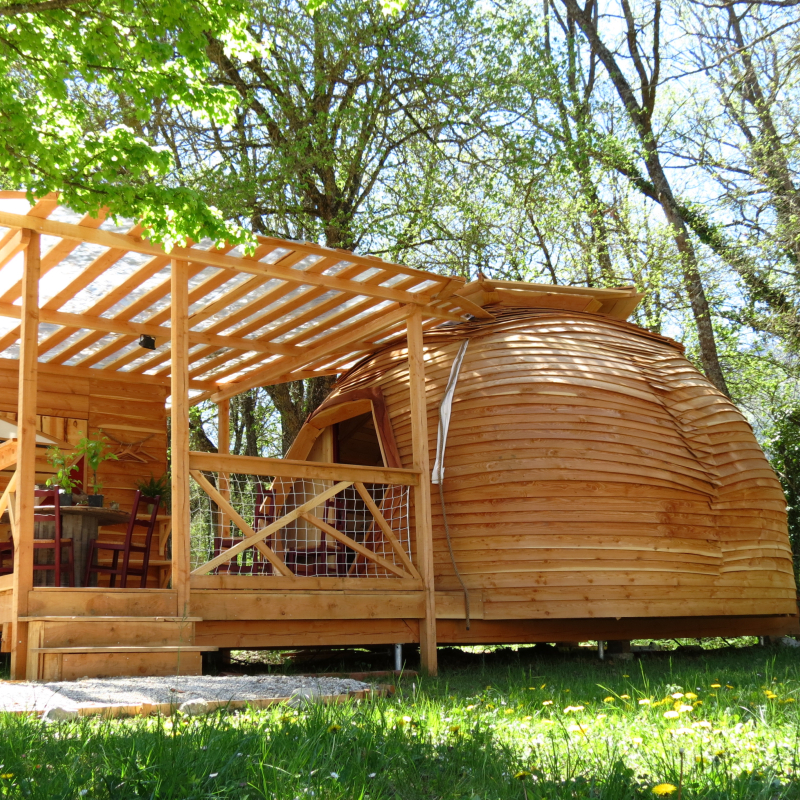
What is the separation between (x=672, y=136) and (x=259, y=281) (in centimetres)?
1357

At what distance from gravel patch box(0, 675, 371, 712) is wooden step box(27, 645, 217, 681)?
0.69 feet

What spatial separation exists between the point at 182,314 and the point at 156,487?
432cm

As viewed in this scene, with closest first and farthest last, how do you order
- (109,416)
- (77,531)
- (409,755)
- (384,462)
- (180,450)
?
(409,755) → (180,450) → (77,531) → (384,462) → (109,416)

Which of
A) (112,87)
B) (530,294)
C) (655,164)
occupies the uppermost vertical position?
(655,164)

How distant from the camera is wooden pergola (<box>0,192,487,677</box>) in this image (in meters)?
6.29

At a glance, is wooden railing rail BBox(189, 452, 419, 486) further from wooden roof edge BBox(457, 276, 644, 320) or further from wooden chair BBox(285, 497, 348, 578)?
wooden roof edge BBox(457, 276, 644, 320)

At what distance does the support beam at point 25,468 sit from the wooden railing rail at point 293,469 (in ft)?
3.82

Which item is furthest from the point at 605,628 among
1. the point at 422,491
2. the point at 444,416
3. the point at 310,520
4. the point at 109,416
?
the point at 109,416

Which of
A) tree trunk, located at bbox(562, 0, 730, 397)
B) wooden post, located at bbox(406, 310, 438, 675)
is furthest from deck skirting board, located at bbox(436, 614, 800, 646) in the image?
tree trunk, located at bbox(562, 0, 730, 397)

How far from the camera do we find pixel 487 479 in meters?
8.41

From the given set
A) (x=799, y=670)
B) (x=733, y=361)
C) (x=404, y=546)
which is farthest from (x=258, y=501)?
(x=733, y=361)

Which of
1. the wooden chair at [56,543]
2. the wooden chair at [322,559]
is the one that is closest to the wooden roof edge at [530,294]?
the wooden chair at [322,559]

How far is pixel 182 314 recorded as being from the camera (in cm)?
679

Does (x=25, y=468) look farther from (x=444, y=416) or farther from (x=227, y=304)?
(x=444, y=416)
